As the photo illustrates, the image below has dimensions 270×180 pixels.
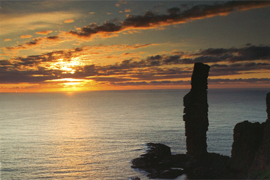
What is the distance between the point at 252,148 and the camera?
117 ft

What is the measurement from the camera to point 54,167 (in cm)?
5288

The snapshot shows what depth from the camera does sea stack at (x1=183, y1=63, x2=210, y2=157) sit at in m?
45.3

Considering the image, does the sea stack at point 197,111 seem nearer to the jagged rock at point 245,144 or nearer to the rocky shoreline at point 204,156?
the rocky shoreline at point 204,156

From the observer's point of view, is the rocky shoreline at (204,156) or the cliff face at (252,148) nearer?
the cliff face at (252,148)

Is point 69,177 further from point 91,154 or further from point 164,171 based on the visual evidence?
point 164,171

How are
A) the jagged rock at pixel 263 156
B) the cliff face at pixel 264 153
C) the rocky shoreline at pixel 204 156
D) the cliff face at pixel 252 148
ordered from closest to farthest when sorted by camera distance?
the jagged rock at pixel 263 156, the cliff face at pixel 264 153, the cliff face at pixel 252 148, the rocky shoreline at pixel 204 156

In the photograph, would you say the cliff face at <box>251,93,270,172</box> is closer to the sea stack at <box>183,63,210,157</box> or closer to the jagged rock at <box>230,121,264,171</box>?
the jagged rock at <box>230,121,264,171</box>

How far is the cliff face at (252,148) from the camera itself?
32222mm

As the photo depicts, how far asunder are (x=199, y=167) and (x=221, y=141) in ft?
99.0

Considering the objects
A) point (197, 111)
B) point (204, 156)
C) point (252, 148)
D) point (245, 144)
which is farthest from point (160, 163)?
point (252, 148)

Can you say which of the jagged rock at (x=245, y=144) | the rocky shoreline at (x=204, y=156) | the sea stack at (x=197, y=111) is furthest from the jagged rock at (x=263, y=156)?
the sea stack at (x=197, y=111)

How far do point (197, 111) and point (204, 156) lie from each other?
9.76 m

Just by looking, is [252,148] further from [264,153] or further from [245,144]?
[264,153]

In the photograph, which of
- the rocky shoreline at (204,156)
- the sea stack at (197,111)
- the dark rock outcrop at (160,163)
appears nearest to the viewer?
the rocky shoreline at (204,156)
